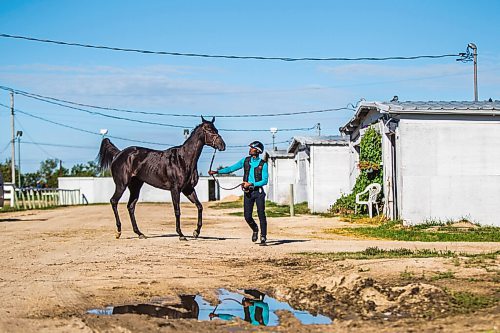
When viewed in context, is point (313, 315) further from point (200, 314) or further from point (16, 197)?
point (16, 197)

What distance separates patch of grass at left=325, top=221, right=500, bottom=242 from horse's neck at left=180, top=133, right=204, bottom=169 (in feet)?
14.9

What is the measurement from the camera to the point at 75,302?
9.38 meters

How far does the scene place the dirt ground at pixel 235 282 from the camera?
7984 mm

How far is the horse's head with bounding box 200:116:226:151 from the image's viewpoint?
691 inches

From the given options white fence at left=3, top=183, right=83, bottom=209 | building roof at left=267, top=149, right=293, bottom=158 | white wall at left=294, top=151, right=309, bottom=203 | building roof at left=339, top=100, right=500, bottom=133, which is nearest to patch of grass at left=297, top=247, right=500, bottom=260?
building roof at left=339, top=100, right=500, bottom=133

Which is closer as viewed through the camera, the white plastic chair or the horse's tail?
the horse's tail

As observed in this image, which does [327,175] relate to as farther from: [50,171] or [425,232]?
[50,171]

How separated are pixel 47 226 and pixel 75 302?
1540cm

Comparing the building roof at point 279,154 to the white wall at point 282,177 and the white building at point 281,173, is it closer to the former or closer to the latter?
the white building at point 281,173

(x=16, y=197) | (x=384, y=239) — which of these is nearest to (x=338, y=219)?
(x=384, y=239)

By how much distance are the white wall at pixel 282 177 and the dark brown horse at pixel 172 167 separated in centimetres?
2835

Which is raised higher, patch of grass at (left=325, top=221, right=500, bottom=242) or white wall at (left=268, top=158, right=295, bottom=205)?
white wall at (left=268, top=158, right=295, bottom=205)

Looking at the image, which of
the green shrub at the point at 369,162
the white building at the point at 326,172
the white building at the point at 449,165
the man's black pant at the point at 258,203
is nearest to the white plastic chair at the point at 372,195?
the green shrub at the point at 369,162

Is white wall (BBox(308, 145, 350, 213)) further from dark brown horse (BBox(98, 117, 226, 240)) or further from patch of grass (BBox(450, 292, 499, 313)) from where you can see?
patch of grass (BBox(450, 292, 499, 313))
